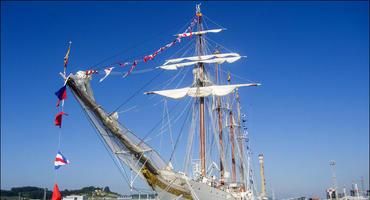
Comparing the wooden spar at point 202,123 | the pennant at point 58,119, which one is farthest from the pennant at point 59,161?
the wooden spar at point 202,123

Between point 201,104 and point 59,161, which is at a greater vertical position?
point 201,104

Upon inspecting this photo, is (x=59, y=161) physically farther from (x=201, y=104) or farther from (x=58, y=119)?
(x=201, y=104)

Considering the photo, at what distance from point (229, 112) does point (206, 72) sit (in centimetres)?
2256

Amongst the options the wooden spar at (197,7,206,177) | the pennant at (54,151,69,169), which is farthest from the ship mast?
the pennant at (54,151,69,169)

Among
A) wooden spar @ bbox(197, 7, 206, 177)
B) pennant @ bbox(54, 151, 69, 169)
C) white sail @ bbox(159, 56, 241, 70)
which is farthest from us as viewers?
white sail @ bbox(159, 56, 241, 70)

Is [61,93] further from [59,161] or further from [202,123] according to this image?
[202,123]

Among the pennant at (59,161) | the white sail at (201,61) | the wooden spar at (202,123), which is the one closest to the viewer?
the pennant at (59,161)

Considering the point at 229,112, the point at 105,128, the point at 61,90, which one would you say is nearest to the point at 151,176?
the point at 105,128

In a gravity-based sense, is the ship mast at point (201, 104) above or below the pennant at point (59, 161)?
above

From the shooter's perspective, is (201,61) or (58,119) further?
(201,61)

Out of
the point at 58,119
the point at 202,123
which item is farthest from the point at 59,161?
the point at 202,123

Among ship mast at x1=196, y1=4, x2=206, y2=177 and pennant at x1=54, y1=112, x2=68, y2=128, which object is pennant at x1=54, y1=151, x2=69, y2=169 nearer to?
pennant at x1=54, y1=112, x2=68, y2=128

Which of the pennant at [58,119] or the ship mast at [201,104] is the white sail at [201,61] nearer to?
the ship mast at [201,104]

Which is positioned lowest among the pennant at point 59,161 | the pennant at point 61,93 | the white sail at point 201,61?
the pennant at point 59,161
